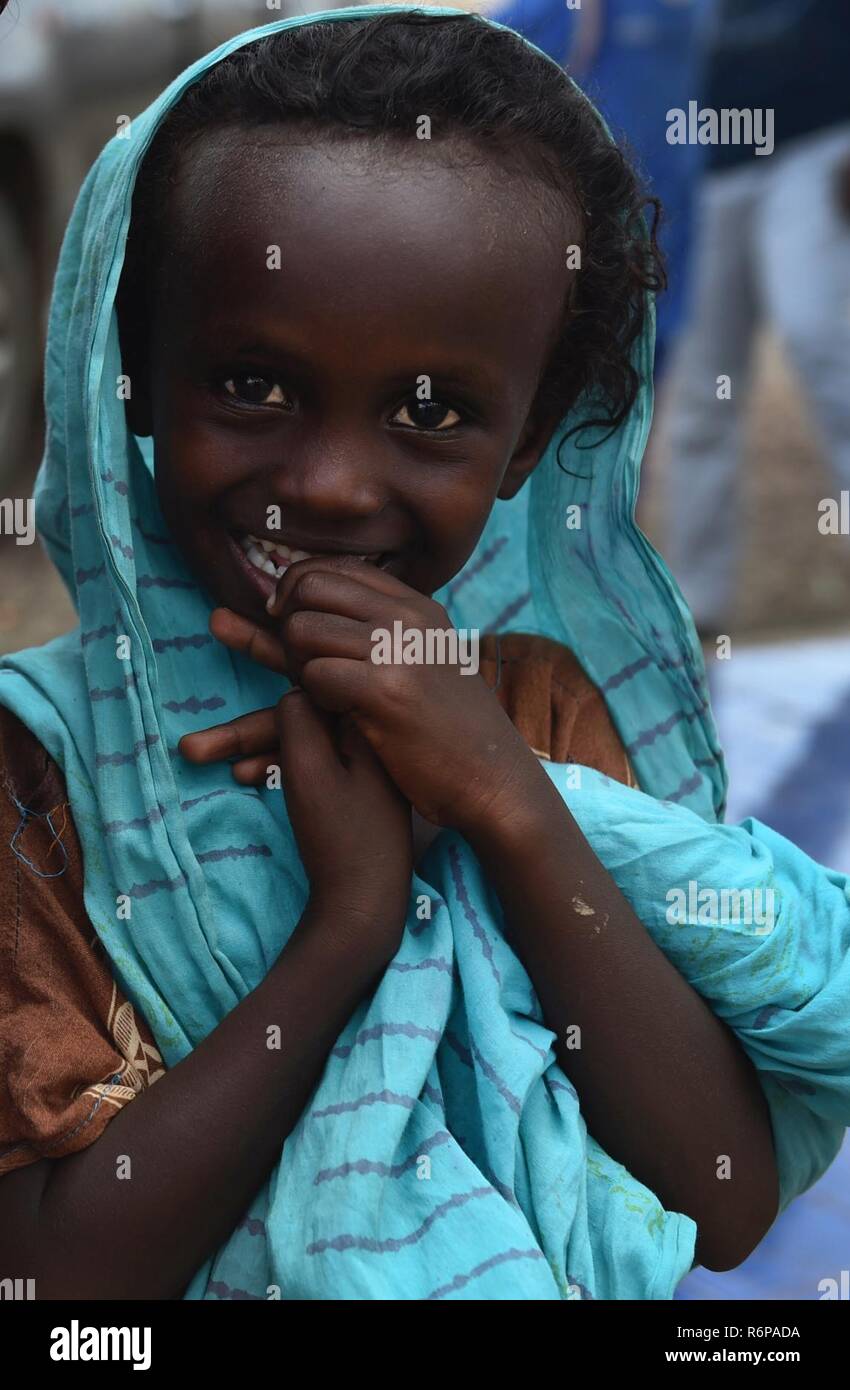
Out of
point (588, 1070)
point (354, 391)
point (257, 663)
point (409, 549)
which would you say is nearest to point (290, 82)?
point (354, 391)

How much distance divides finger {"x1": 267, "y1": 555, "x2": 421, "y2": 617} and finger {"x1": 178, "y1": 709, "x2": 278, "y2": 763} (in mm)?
118

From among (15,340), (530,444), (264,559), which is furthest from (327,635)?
(15,340)

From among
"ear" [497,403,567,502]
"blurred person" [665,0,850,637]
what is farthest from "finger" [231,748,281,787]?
"blurred person" [665,0,850,637]

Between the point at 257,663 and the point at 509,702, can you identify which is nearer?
the point at 257,663

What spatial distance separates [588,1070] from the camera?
1617mm

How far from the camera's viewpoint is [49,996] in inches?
59.4

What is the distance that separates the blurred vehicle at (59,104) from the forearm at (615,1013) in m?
4.67

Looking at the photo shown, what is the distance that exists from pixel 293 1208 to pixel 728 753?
293cm

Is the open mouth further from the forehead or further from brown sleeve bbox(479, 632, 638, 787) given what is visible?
brown sleeve bbox(479, 632, 638, 787)

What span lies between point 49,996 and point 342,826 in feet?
1.03

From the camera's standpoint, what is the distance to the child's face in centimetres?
153
